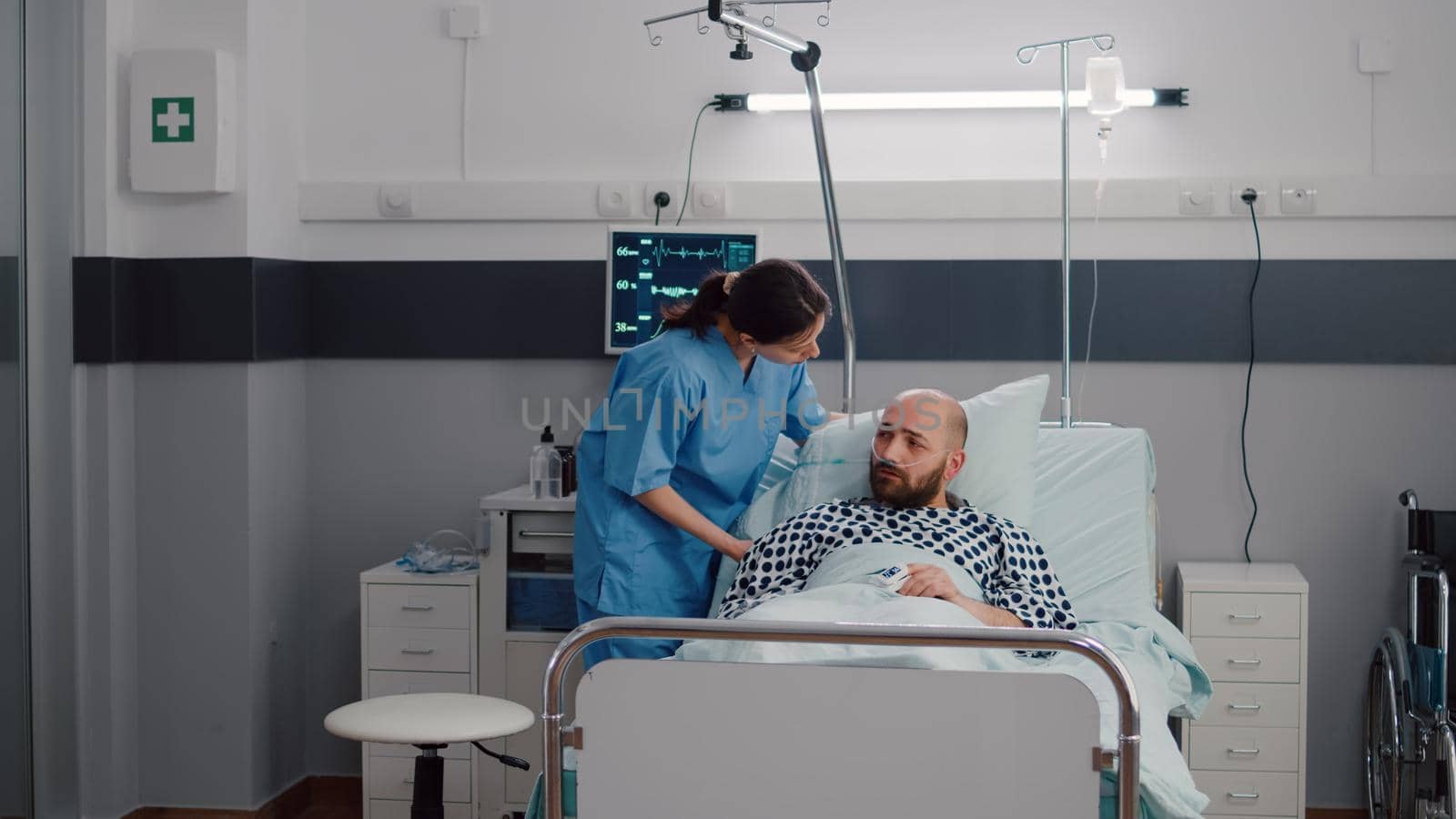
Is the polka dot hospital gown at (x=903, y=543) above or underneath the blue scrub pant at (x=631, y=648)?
above

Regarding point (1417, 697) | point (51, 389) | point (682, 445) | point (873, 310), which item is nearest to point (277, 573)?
point (51, 389)

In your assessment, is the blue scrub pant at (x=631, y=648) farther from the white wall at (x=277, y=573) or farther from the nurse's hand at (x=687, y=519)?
the white wall at (x=277, y=573)

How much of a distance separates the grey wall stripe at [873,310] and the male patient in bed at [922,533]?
817 mm

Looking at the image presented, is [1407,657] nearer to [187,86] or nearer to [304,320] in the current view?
[304,320]

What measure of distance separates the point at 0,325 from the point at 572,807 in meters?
1.92

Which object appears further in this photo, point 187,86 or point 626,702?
point 187,86

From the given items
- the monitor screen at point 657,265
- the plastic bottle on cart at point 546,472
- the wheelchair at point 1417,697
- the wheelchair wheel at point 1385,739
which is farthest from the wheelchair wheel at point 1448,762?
the plastic bottle on cart at point 546,472

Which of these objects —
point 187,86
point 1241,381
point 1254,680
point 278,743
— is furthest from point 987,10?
point 278,743

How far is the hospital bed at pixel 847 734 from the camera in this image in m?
1.64

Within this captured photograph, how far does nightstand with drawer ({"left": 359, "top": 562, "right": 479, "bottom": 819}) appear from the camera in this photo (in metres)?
3.12

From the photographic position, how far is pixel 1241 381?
10.9ft

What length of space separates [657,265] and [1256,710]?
1.72m

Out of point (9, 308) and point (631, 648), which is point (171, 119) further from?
point (631, 648)

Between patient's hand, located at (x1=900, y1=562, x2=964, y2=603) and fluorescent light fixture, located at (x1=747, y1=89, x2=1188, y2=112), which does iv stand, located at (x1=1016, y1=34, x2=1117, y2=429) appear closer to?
fluorescent light fixture, located at (x1=747, y1=89, x2=1188, y2=112)
